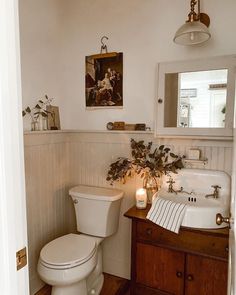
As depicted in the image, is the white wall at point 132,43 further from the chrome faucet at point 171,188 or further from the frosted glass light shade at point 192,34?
the chrome faucet at point 171,188

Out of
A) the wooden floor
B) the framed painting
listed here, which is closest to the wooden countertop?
the wooden floor

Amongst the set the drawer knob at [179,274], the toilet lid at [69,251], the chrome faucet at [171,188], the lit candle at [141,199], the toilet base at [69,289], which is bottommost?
the toilet base at [69,289]

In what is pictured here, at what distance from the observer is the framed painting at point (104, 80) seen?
196 centimetres

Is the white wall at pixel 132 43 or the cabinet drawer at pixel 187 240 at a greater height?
the white wall at pixel 132 43

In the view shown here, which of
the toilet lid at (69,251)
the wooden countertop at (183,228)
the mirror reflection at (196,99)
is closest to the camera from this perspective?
the wooden countertop at (183,228)

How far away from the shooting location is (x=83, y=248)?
1661 mm

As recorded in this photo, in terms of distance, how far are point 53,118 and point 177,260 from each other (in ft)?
4.75

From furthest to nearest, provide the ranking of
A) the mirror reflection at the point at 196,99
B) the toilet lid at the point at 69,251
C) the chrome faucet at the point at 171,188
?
the chrome faucet at the point at 171,188
the mirror reflection at the point at 196,99
the toilet lid at the point at 69,251

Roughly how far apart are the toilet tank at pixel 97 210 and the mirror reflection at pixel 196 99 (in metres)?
0.70

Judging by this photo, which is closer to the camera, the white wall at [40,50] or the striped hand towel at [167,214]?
the striped hand towel at [167,214]

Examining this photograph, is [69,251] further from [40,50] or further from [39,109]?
[40,50]

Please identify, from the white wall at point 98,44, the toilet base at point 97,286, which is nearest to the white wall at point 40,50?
the white wall at point 98,44

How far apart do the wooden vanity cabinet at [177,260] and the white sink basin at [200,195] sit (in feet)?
0.28

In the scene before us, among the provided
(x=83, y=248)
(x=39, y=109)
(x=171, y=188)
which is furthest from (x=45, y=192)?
(x=171, y=188)
